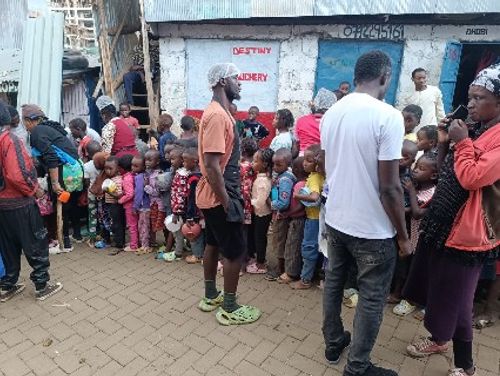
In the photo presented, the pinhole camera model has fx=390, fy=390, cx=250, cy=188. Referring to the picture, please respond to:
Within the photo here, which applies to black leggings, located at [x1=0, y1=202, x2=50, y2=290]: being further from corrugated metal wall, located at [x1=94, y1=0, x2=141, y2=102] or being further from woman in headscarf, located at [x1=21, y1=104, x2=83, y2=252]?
corrugated metal wall, located at [x1=94, y1=0, x2=141, y2=102]

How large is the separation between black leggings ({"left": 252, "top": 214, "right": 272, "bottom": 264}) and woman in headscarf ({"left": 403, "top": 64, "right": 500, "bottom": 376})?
1.70 m

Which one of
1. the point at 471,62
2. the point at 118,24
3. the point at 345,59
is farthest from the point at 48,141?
the point at 471,62

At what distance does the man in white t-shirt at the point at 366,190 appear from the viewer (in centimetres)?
212

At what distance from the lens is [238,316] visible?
133 inches

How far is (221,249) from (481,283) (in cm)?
242

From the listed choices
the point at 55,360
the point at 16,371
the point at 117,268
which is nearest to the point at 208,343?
the point at 55,360

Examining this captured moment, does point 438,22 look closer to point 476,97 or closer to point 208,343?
point 476,97

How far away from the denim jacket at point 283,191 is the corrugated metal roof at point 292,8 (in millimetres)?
4587

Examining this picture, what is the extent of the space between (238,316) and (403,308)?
4.79ft

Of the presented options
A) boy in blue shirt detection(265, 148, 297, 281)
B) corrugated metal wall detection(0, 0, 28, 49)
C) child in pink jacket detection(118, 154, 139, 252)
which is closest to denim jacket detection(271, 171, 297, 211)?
boy in blue shirt detection(265, 148, 297, 281)

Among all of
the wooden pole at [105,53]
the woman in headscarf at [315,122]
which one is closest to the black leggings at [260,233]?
the woman in headscarf at [315,122]

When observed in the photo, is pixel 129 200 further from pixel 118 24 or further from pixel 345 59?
pixel 118 24

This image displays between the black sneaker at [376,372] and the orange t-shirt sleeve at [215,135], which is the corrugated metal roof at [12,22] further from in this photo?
the black sneaker at [376,372]

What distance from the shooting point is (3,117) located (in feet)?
11.3
